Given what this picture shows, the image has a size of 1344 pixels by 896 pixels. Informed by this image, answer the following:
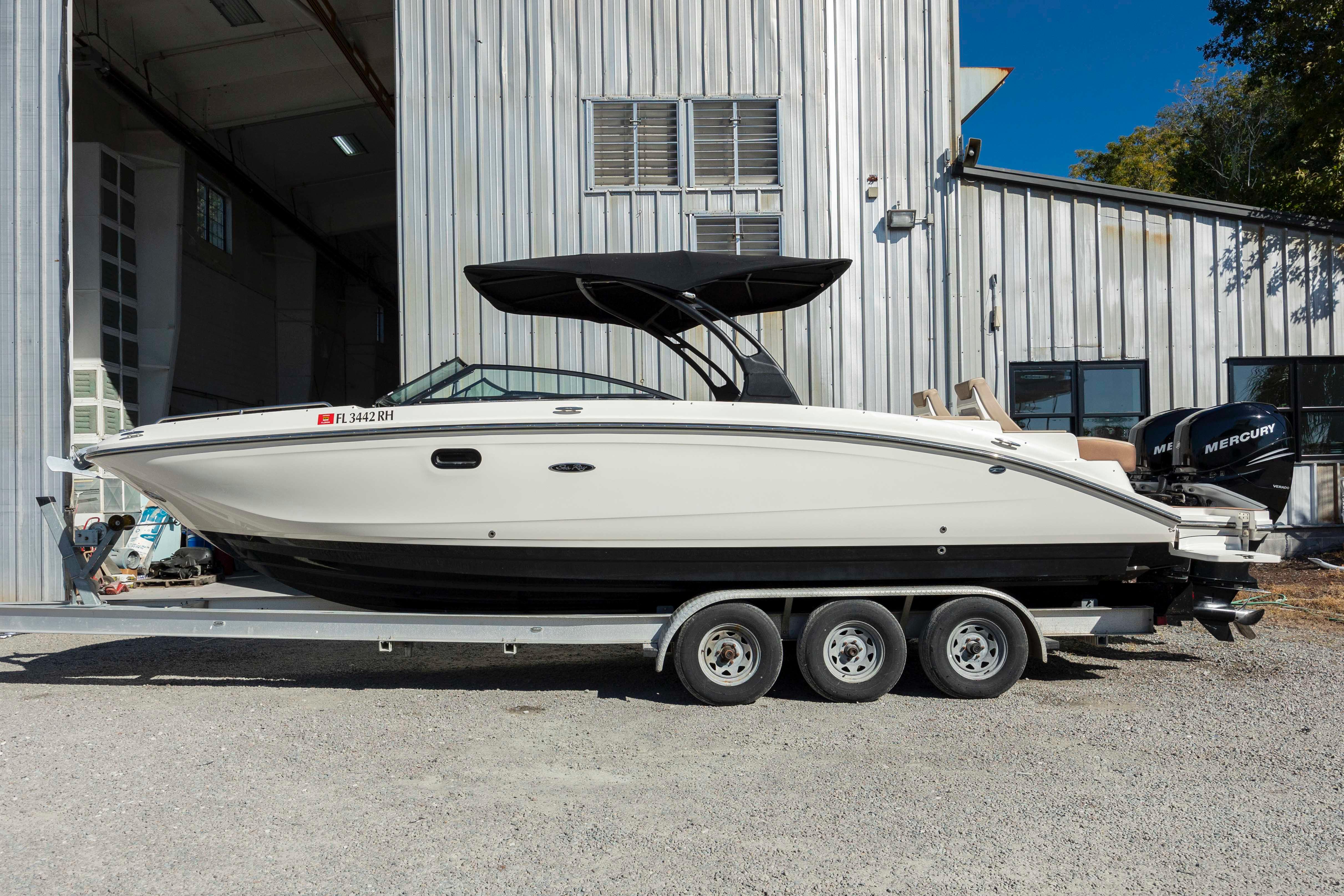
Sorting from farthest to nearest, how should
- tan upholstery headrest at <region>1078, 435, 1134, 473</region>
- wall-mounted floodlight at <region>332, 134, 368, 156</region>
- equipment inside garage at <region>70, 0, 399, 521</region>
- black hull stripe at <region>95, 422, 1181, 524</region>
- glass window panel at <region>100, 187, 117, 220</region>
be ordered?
wall-mounted floodlight at <region>332, 134, 368, 156</region>
glass window panel at <region>100, 187, 117, 220</region>
equipment inside garage at <region>70, 0, 399, 521</region>
tan upholstery headrest at <region>1078, 435, 1134, 473</region>
black hull stripe at <region>95, 422, 1181, 524</region>

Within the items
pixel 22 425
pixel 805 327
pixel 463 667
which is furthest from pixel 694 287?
pixel 22 425

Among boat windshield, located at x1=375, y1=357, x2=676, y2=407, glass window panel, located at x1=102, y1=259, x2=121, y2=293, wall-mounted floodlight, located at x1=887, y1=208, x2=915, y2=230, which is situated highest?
glass window panel, located at x1=102, y1=259, x2=121, y2=293

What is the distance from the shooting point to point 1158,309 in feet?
23.3

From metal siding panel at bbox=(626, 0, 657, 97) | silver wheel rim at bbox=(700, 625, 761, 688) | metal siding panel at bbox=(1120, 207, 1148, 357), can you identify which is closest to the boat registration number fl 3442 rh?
silver wheel rim at bbox=(700, 625, 761, 688)

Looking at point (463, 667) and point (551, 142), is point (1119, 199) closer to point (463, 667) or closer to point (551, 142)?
point (551, 142)

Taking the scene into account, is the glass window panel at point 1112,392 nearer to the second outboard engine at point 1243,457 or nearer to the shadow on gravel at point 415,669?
the second outboard engine at point 1243,457

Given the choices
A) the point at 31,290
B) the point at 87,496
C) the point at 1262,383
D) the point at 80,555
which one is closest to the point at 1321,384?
the point at 1262,383

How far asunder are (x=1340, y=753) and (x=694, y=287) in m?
3.11

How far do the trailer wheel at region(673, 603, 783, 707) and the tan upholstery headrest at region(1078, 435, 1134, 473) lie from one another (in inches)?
69.2

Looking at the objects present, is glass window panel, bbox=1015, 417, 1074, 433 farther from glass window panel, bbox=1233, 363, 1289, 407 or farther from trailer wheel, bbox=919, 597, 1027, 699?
trailer wheel, bbox=919, 597, 1027, 699

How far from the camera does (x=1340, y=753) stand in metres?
3.11

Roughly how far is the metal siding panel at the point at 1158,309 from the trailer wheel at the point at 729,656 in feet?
16.3

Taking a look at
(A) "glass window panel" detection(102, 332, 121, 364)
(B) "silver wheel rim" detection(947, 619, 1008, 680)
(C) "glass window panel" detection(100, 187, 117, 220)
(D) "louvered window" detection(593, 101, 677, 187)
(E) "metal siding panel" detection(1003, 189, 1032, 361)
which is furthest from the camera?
(C) "glass window panel" detection(100, 187, 117, 220)

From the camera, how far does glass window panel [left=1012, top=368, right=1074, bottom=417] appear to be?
23.2 feet
